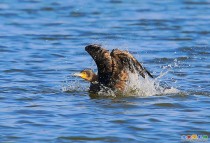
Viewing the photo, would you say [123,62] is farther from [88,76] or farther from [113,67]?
[88,76]

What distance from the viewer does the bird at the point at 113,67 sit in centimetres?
1211

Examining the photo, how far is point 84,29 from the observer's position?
20234mm

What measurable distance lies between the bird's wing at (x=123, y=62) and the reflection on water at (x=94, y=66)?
0.52 metres

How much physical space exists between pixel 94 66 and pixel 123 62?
2834mm

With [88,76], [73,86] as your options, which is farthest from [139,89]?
[73,86]

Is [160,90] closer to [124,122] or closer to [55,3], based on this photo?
[124,122]

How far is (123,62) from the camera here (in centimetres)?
1218

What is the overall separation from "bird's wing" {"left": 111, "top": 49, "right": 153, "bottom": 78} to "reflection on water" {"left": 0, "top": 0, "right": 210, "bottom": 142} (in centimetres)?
52

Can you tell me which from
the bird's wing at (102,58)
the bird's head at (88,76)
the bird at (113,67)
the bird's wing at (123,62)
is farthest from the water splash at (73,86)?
the bird's wing at (123,62)

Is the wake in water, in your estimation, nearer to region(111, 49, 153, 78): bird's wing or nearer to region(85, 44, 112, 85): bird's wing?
region(111, 49, 153, 78): bird's wing

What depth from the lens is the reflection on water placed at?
9.97 m

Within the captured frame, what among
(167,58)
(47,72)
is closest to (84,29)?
(167,58)

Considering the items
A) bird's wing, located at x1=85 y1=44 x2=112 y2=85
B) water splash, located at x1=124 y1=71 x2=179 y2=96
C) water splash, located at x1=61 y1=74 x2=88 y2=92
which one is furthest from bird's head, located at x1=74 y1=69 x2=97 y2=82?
water splash, located at x1=124 y1=71 x2=179 y2=96

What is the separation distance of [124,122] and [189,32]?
951cm
